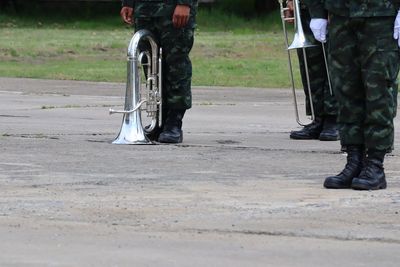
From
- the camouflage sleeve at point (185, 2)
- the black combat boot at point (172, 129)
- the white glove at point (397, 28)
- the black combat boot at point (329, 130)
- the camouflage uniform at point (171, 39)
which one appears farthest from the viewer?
the black combat boot at point (329, 130)

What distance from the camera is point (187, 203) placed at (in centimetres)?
767

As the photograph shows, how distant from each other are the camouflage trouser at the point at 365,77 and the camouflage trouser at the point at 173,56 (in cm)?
294

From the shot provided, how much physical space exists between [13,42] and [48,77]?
10.7 meters

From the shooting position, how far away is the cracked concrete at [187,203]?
6.25 metres

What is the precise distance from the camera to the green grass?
2311 centimetres

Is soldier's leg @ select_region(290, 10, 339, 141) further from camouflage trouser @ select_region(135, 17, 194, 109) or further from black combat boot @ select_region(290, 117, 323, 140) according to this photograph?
camouflage trouser @ select_region(135, 17, 194, 109)

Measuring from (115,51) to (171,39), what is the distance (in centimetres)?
1897

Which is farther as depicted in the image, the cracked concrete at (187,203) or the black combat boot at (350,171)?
the black combat boot at (350,171)

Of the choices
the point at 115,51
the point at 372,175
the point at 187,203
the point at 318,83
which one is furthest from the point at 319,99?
the point at 115,51

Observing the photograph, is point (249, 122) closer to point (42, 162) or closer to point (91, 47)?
point (42, 162)

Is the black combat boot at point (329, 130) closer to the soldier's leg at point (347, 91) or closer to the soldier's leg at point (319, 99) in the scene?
the soldier's leg at point (319, 99)

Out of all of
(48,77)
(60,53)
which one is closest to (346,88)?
(48,77)

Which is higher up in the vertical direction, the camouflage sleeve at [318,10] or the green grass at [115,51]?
the camouflage sleeve at [318,10]

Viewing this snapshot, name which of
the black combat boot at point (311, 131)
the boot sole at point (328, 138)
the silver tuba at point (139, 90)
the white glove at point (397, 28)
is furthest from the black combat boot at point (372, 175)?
the black combat boot at point (311, 131)
